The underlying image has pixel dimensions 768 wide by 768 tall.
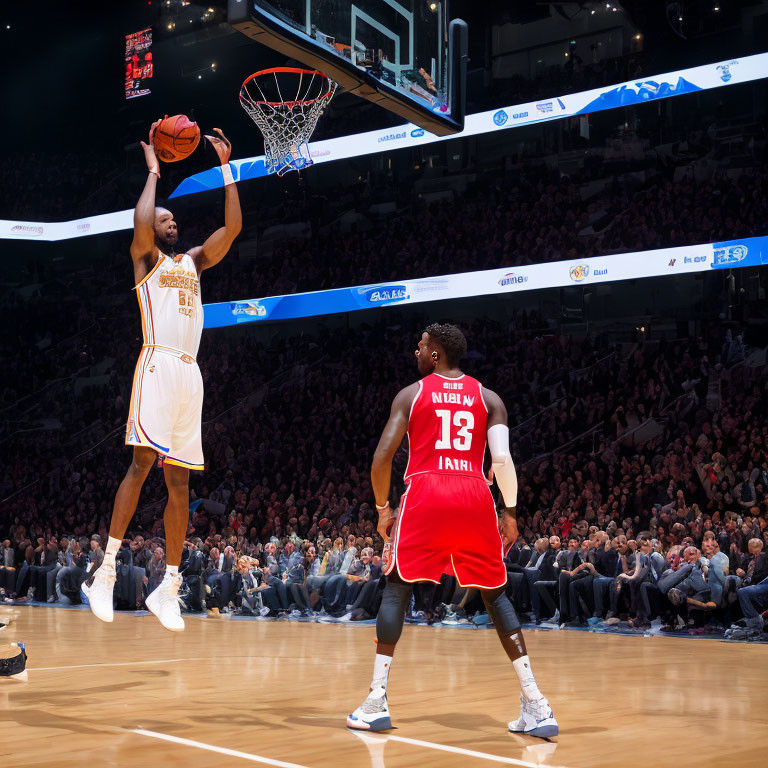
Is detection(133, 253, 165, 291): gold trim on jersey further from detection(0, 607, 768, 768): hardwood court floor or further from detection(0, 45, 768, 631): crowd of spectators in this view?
detection(0, 45, 768, 631): crowd of spectators

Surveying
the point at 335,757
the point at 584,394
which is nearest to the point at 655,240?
the point at 584,394

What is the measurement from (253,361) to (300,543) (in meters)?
8.60

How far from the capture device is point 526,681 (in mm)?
4312

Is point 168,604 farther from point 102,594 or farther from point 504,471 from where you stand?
point 504,471

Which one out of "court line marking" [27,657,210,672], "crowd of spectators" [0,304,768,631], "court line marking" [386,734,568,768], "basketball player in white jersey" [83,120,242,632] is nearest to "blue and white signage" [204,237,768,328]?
"crowd of spectators" [0,304,768,631]

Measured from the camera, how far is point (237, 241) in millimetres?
24469

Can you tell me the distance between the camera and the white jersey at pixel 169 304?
5105 mm

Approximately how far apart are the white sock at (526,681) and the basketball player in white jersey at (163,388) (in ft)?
5.86

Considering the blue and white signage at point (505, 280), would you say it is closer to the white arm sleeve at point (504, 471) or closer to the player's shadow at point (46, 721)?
the white arm sleeve at point (504, 471)

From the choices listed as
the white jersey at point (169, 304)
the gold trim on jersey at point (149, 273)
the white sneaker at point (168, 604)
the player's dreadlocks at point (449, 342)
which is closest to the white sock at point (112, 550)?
the white sneaker at point (168, 604)

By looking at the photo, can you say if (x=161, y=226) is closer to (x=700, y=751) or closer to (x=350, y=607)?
(x=700, y=751)

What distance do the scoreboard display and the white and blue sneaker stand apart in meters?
22.5

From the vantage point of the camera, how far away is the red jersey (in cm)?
447

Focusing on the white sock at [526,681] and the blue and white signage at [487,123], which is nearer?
the white sock at [526,681]
